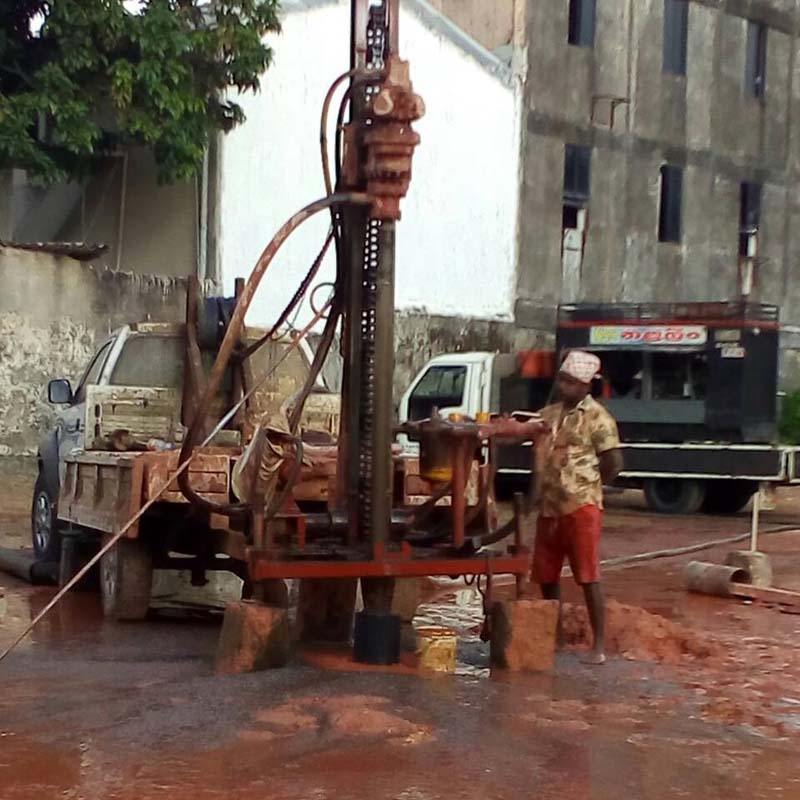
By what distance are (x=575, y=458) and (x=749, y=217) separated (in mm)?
24899

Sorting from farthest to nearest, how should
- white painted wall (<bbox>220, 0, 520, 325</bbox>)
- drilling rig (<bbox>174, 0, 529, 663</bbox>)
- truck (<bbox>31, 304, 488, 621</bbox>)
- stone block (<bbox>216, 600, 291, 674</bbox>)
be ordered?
1. white painted wall (<bbox>220, 0, 520, 325</bbox>)
2. truck (<bbox>31, 304, 488, 621</bbox>)
3. drilling rig (<bbox>174, 0, 529, 663</bbox>)
4. stone block (<bbox>216, 600, 291, 674</bbox>)

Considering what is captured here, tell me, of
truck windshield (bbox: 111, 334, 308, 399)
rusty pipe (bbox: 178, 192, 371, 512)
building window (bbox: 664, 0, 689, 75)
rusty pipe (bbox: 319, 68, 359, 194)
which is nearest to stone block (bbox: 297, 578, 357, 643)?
rusty pipe (bbox: 178, 192, 371, 512)

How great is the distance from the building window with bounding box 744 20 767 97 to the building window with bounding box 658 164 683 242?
11.3 ft

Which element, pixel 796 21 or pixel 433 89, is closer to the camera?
pixel 433 89

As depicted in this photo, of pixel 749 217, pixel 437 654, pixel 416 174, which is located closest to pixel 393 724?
pixel 437 654

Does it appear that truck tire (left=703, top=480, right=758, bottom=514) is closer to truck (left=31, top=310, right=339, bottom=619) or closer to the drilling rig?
truck (left=31, top=310, right=339, bottom=619)

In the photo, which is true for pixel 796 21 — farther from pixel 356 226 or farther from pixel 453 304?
pixel 356 226

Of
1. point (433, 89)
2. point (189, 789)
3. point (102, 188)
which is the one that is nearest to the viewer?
point (189, 789)

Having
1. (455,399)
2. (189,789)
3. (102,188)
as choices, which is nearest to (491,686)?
(189,789)

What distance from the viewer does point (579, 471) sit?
25.9 feet

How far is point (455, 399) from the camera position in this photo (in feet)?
66.5

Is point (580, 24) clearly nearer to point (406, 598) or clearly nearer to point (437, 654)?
point (406, 598)

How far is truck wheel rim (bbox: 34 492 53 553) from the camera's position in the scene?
11.8 m

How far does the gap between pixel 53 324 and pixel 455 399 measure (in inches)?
223
